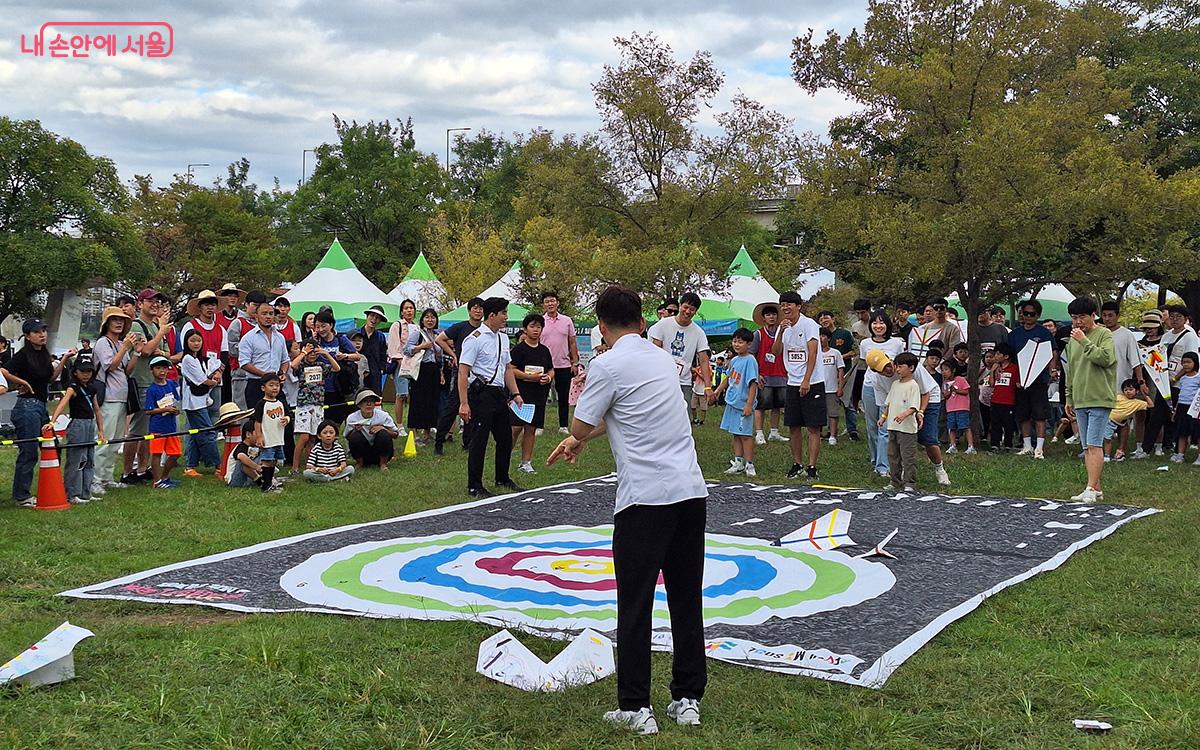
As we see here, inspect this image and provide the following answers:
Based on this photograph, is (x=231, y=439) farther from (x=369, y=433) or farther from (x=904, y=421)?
(x=904, y=421)

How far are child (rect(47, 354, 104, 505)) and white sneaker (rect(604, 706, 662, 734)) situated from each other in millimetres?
6774

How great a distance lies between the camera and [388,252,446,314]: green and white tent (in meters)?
31.0

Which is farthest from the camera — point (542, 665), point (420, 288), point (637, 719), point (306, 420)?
point (420, 288)

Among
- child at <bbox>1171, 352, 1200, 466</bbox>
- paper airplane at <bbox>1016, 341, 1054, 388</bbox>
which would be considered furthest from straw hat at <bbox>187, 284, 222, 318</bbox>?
child at <bbox>1171, 352, 1200, 466</bbox>

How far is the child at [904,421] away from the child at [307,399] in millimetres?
5811

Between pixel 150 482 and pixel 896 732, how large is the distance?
8680 millimetres

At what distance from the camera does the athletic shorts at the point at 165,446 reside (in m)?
10.5

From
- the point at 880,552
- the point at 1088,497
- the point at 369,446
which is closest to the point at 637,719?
the point at 880,552

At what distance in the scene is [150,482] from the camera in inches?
420

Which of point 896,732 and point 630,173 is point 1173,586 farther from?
point 630,173

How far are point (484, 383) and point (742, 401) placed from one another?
2819 mm

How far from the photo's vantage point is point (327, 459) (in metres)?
11.1

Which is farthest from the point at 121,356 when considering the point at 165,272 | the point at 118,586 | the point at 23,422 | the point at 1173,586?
the point at 165,272

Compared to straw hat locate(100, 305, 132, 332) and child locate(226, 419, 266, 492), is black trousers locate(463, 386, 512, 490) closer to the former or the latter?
child locate(226, 419, 266, 492)
